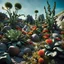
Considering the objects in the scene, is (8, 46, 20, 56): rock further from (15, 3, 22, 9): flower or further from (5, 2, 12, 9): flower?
(5, 2, 12, 9): flower

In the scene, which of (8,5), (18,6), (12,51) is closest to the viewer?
(12,51)

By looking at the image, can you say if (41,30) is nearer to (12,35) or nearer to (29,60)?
(12,35)

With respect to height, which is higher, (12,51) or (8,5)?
(8,5)

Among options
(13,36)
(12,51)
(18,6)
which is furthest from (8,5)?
(12,51)

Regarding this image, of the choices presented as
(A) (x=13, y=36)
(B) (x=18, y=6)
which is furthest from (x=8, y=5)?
(A) (x=13, y=36)

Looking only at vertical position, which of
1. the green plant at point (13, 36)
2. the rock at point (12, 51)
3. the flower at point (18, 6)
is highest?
the flower at point (18, 6)

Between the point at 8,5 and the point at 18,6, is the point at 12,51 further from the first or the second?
the point at 8,5

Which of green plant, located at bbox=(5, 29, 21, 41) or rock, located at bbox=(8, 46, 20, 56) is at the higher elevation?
green plant, located at bbox=(5, 29, 21, 41)

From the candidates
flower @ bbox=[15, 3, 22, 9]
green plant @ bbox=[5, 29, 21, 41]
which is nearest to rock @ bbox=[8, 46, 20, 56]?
green plant @ bbox=[5, 29, 21, 41]

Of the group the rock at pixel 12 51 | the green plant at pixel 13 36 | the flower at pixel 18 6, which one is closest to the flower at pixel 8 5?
the flower at pixel 18 6

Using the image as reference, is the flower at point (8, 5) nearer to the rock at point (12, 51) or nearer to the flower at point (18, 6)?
the flower at point (18, 6)

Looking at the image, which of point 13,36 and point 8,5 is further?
point 8,5

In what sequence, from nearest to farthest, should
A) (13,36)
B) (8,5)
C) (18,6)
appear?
(13,36)
(18,6)
(8,5)

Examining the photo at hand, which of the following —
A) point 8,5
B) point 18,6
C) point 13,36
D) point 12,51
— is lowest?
point 12,51
